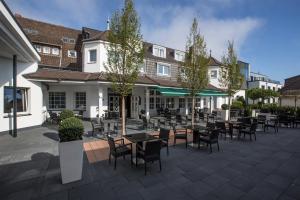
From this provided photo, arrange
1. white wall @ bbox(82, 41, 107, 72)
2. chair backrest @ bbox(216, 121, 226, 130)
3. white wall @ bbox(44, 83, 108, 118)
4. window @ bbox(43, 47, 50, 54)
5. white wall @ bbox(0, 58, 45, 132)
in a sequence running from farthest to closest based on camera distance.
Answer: window @ bbox(43, 47, 50, 54) → white wall @ bbox(82, 41, 107, 72) → white wall @ bbox(44, 83, 108, 118) → white wall @ bbox(0, 58, 45, 132) → chair backrest @ bbox(216, 121, 226, 130)

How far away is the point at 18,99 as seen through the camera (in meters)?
11.9

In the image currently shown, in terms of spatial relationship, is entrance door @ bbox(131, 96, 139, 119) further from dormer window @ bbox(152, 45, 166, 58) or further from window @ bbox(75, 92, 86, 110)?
dormer window @ bbox(152, 45, 166, 58)

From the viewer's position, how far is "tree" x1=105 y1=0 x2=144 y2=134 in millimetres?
8609

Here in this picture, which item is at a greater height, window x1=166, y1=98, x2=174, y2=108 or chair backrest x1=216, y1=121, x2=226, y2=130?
window x1=166, y1=98, x2=174, y2=108

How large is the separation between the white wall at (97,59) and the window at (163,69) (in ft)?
23.6

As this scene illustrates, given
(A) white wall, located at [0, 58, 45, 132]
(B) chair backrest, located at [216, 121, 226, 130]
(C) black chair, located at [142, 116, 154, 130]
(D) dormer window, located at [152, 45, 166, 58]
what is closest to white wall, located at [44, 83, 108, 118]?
(A) white wall, located at [0, 58, 45, 132]

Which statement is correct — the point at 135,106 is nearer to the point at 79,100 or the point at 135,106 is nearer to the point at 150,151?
the point at 79,100

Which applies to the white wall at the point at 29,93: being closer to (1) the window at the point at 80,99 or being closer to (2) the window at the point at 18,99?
(2) the window at the point at 18,99

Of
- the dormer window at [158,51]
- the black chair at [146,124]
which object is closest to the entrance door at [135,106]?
the black chair at [146,124]

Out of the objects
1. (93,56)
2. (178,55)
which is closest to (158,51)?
(178,55)

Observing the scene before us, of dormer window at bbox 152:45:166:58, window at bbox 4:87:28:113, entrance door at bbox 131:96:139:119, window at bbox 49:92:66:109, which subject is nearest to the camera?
window at bbox 4:87:28:113

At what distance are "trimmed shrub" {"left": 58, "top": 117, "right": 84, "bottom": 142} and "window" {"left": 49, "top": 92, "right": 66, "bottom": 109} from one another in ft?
44.3

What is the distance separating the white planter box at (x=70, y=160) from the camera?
4906mm

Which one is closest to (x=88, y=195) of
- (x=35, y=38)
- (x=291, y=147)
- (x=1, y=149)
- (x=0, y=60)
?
(x=1, y=149)
